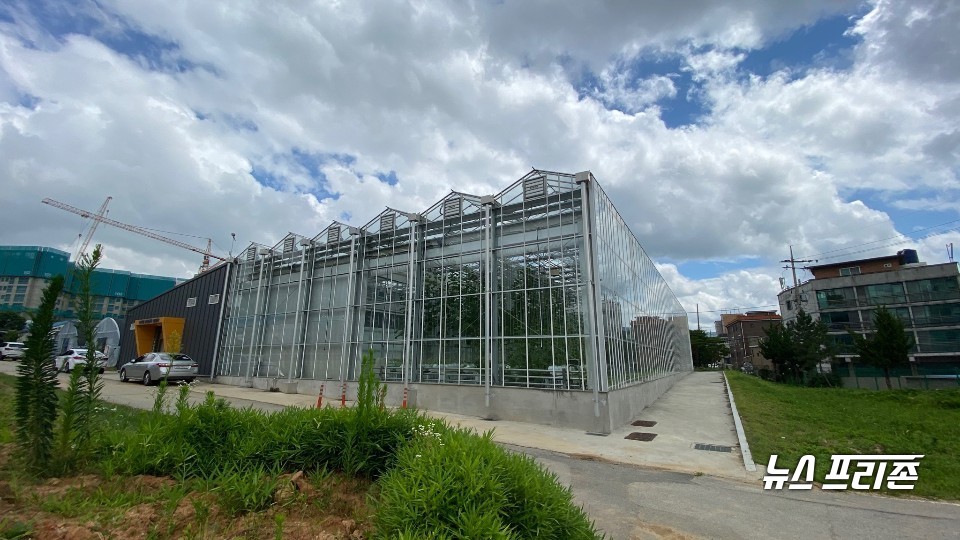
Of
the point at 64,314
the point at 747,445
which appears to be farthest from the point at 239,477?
the point at 747,445

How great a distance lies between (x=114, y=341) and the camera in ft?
111

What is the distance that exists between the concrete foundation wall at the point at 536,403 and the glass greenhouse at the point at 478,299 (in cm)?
34

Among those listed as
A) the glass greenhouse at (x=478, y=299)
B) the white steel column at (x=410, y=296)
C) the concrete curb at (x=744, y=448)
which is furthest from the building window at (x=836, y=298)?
the white steel column at (x=410, y=296)

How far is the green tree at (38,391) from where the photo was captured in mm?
4309

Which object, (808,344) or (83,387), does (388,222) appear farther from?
(808,344)

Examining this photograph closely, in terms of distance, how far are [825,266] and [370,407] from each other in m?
70.6

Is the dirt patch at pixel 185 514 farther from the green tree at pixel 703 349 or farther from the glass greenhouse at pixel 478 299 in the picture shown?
the green tree at pixel 703 349

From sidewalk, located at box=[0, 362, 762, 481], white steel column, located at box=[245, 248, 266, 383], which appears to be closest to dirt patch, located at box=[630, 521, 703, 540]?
sidewalk, located at box=[0, 362, 762, 481]

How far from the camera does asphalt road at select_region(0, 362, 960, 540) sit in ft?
16.0

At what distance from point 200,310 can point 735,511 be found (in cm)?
2897

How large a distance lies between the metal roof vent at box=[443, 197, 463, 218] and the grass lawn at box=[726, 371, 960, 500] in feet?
36.9

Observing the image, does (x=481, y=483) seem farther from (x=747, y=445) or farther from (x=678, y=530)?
(x=747, y=445)

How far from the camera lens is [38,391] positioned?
4.46 meters

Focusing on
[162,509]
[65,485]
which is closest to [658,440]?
[162,509]
